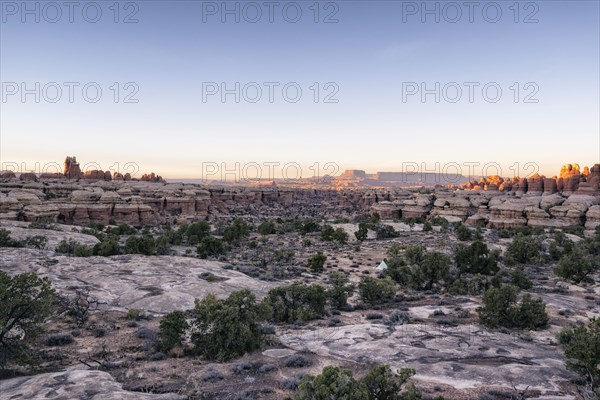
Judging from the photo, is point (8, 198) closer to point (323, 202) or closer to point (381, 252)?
point (381, 252)

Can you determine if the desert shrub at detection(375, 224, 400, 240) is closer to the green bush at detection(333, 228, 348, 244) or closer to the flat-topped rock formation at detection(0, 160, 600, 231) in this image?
the green bush at detection(333, 228, 348, 244)

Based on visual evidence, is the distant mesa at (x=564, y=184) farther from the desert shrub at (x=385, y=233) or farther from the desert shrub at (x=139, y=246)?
the desert shrub at (x=139, y=246)

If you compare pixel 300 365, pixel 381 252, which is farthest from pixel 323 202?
pixel 300 365

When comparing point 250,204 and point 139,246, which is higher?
point 250,204

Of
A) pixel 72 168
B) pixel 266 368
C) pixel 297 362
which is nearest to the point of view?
pixel 266 368

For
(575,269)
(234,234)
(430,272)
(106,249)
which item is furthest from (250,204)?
(575,269)

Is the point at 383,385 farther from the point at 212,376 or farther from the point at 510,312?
the point at 510,312

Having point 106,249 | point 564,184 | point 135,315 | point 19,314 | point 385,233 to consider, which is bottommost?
point 385,233

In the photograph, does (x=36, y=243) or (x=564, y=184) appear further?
(x=564, y=184)
